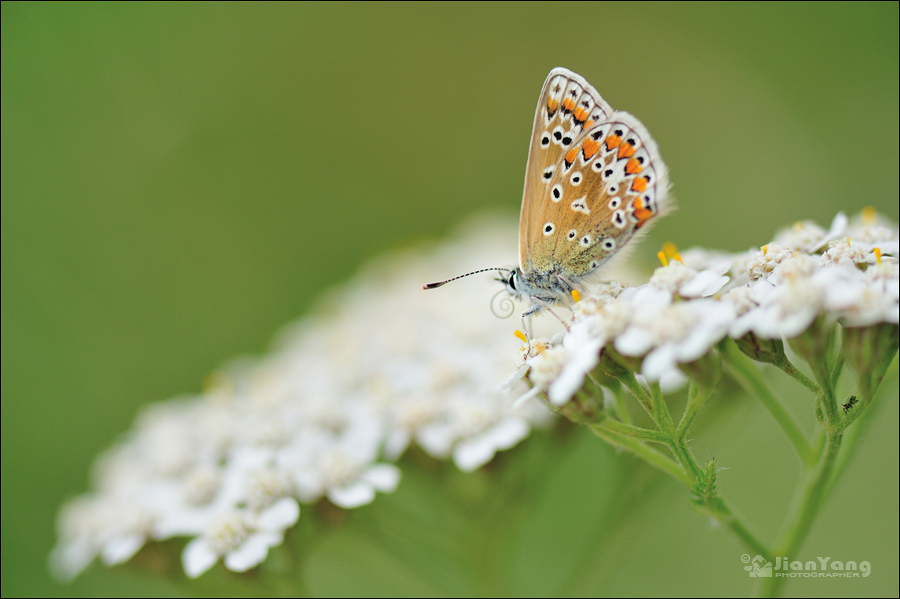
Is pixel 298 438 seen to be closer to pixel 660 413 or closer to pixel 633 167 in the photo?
pixel 660 413

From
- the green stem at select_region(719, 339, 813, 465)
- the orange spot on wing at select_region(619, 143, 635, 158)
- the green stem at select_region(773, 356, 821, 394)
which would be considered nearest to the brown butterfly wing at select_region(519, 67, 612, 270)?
the orange spot on wing at select_region(619, 143, 635, 158)

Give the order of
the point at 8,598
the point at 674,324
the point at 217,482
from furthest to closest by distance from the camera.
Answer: the point at 8,598
the point at 217,482
the point at 674,324

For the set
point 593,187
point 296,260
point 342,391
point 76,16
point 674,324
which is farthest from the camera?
point 296,260

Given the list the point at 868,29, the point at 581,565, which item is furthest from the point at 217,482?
the point at 868,29

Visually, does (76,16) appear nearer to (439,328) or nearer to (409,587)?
(439,328)

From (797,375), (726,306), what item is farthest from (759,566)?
(726,306)

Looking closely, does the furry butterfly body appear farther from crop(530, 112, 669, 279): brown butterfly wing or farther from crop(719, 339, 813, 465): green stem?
crop(719, 339, 813, 465): green stem
